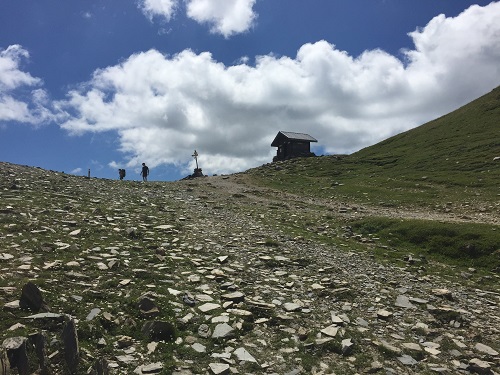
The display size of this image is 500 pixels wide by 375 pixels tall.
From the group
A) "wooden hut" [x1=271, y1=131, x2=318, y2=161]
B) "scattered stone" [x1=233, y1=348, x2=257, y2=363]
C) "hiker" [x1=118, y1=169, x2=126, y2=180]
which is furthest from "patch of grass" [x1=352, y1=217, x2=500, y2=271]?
"wooden hut" [x1=271, y1=131, x2=318, y2=161]

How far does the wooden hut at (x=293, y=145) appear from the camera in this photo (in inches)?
3748

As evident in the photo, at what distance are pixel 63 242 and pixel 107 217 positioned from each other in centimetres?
580

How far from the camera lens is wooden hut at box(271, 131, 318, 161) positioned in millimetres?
95188

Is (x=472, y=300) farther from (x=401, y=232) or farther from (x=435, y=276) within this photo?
(x=401, y=232)

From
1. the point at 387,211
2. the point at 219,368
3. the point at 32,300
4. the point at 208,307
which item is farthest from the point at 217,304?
the point at 387,211

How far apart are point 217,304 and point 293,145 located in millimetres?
87341

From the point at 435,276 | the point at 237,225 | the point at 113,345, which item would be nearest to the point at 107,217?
the point at 237,225

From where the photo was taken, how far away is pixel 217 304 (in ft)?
34.3

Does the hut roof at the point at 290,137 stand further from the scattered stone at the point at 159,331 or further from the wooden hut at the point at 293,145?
the scattered stone at the point at 159,331

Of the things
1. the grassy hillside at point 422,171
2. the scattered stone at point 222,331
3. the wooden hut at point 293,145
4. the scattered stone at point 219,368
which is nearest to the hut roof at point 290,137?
the wooden hut at point 293,145

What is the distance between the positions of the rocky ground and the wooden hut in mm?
76787

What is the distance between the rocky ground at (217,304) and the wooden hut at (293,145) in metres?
76.8

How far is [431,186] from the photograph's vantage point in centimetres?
5019

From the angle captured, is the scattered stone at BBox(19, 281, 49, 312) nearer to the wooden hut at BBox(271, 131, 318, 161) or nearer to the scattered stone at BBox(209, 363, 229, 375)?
the scattered stone at BBox(209, 363, 229, 375)
